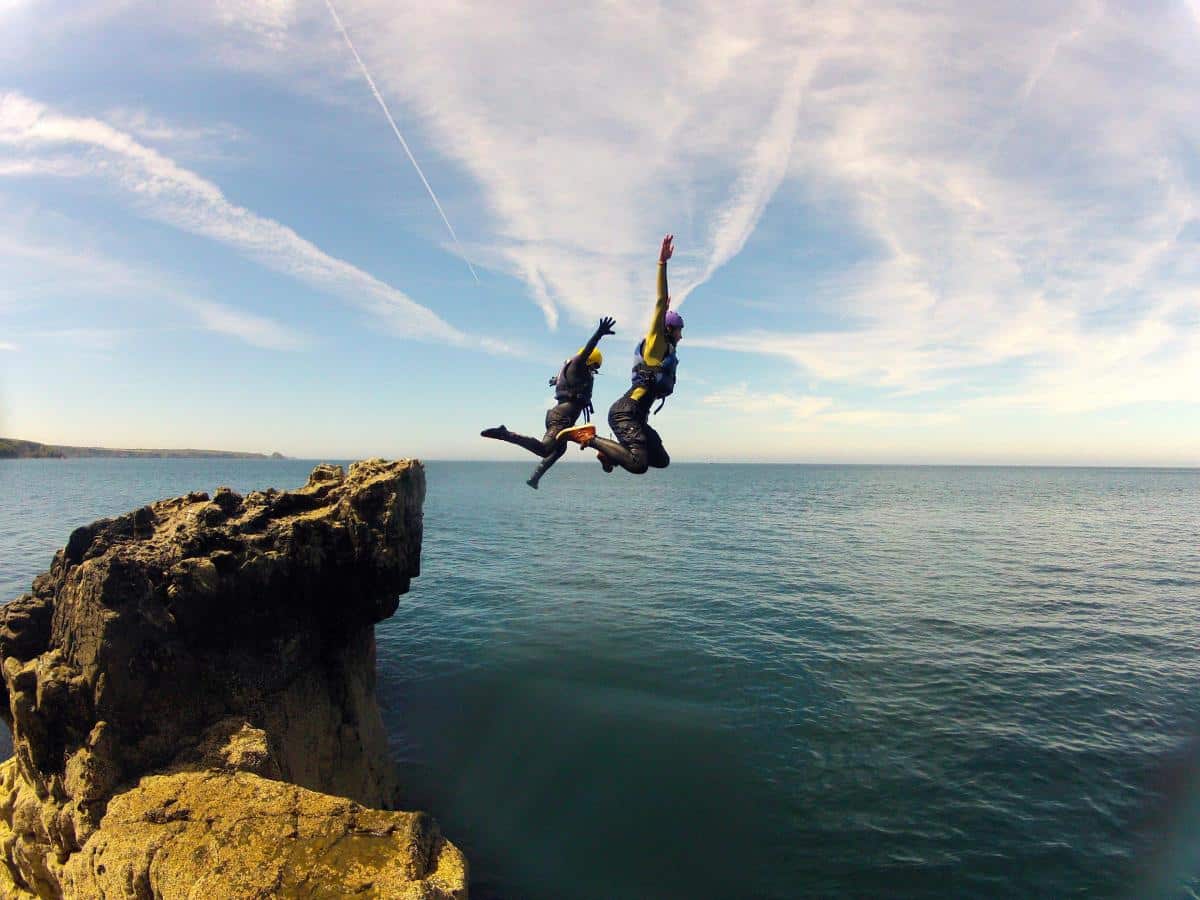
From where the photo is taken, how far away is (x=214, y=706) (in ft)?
25.8

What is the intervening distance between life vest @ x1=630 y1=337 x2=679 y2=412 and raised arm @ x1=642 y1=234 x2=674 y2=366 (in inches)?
4.9

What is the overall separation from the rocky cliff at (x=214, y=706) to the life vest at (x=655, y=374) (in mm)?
5133

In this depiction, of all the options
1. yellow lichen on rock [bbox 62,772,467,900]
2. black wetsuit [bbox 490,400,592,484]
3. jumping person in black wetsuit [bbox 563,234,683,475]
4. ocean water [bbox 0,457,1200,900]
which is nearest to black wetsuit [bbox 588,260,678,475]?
jumping person in black wetsuit [bbox 563,234,683,475]

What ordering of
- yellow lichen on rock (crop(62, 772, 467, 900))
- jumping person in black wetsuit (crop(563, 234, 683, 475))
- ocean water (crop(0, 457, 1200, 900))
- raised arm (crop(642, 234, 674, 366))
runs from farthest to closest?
ocean water (crop(0, 457, 1200, 900)) < jumping person in black wetsuit (crop(563, 234, 683, 475)) < raised arm (crop(642, 234, 674, 366)) < yellow lichen on rock (crop(62, 772, 467, 900))

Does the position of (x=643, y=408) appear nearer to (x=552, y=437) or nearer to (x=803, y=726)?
(x=552, y=437)

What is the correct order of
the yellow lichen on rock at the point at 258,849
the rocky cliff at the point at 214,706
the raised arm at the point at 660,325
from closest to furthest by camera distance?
the yellow lichen on rock at the point at 258,849
the rocky cliff at the point at 214,706
the raised arm at the point at 660,325

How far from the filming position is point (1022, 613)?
86.9 ft

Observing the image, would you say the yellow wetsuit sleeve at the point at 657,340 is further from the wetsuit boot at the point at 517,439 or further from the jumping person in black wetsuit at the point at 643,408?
the wetsuit boot at the point at 517,439

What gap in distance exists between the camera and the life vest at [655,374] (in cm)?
967

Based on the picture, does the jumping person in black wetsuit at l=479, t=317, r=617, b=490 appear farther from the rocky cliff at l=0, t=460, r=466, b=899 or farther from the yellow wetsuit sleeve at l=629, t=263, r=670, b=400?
the rocky cliff at l=0, t=460, r=466, b=899

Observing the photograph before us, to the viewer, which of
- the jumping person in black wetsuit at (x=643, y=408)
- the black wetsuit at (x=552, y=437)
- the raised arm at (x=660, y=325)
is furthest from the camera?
the black wetsuit at (x=552, y=437)

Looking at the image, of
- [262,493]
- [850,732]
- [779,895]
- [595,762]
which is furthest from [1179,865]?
[262,493]

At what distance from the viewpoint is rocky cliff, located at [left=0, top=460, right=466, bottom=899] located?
203 inches

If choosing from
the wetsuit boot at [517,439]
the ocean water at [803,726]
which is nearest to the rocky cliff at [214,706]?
the wetsuit boot at [517,439]
